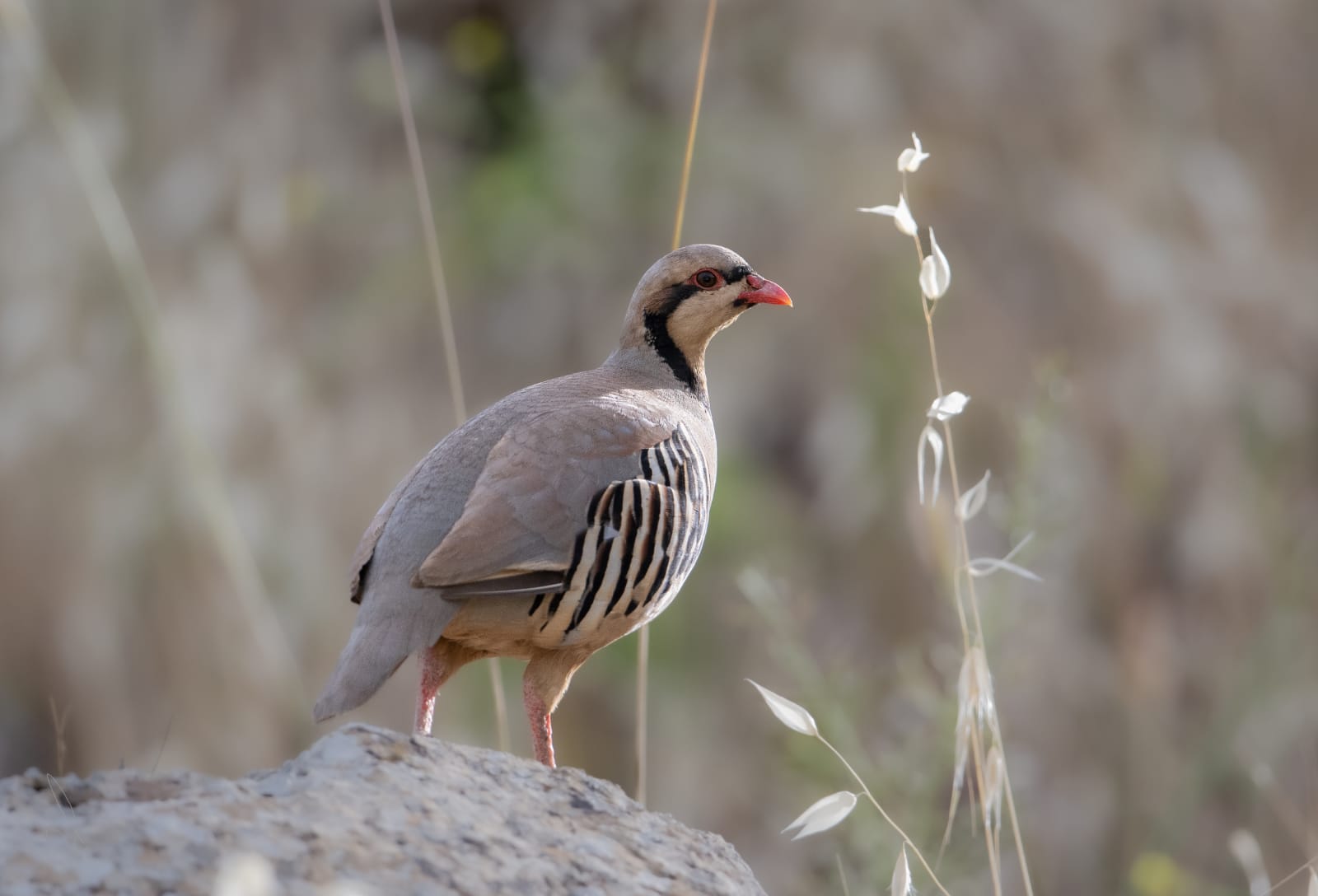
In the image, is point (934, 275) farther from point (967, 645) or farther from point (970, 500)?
point (967, 645)

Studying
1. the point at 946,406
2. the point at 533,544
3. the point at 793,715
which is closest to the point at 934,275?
the point at 946,406

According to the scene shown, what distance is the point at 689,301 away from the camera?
390 centimetres

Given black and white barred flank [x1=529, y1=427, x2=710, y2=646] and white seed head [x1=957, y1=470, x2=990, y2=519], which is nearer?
white seed head [x1=957, y1=470, x2=990, y2=519]

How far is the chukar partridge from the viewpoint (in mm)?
2928

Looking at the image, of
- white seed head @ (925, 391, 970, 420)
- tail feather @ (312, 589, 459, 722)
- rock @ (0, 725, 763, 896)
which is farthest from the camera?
tail feather @ (312, 589, 459, 722)

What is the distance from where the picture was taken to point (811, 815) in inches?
100

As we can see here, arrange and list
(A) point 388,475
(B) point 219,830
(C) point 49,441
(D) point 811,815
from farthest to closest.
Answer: (A) point 388,475 → (C) point 49,441 → (D) point 811,815 → (B) point 219,830

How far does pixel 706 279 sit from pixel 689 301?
0.22 feet

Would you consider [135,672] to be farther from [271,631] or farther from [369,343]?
[271,631]

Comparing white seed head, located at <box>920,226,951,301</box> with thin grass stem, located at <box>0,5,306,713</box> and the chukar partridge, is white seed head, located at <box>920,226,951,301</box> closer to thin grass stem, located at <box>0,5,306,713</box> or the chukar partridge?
the chukar partridge

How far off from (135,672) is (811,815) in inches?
200

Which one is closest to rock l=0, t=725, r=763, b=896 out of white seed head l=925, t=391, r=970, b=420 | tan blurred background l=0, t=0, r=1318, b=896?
white seed head l=925, t=391, r=970, b=420

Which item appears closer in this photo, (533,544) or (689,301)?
(533,544)

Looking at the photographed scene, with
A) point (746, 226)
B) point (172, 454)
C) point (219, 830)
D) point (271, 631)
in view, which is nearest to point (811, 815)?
point (219, 830)
